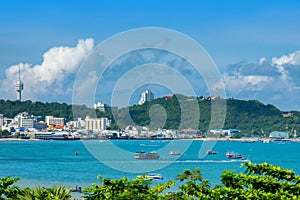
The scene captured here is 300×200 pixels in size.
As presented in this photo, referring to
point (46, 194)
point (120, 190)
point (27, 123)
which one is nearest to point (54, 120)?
point (27, 123)

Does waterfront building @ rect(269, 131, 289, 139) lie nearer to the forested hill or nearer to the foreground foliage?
the forested hill

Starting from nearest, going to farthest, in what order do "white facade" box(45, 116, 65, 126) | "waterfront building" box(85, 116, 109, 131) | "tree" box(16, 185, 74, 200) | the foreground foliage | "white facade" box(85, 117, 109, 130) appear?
1. "tree" box(16, 185, 74, 200)
2. the foreground foliage
3. "waterfront building" box(85, 116, 109, 131)
4. "white facade" box(85, 117, 109, 130)
5. "white facade" box(45, 116, 65, 126)

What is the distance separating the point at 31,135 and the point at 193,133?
42186 millimetres

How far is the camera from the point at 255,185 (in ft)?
40.1

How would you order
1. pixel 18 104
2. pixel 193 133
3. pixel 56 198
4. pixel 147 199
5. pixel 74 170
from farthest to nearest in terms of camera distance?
pixel 18 104 < pixel 193 133 < pixel 74 170 < pixel 147 199 < pixel 56 198

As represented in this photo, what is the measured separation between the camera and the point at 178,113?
104562 millimetres

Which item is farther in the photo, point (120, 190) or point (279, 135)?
point (279, 135)

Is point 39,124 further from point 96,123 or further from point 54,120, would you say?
point 96,123

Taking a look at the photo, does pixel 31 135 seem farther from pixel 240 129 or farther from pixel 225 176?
pixel 225 176

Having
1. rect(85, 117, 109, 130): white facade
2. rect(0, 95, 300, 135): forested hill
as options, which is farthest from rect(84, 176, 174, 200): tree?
rect(85, 117, 109, 130): white facade

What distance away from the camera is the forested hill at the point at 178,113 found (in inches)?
4033

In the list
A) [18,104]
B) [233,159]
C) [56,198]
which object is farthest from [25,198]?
[18,104]

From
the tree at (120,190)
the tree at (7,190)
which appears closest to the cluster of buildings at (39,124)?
the tree at (7,190)

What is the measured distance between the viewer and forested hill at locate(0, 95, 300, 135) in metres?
102
